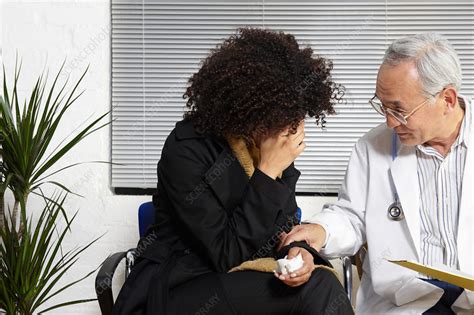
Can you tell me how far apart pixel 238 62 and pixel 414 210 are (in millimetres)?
760

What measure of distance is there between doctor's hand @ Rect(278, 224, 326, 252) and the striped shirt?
328mm

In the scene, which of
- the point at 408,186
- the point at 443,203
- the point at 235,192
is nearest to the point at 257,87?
the point at 235,192

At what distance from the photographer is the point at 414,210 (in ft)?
7.61

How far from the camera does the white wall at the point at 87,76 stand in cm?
346

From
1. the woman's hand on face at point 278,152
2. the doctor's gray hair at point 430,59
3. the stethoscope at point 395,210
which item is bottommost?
the stethoscope at point 395,210

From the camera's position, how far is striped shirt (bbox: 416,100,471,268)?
2307 mm

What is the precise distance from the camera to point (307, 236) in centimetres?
227

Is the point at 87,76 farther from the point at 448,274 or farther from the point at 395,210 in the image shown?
the point at 448,274

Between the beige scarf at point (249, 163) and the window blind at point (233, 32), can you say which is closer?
the beige scarf at point (249, 163)

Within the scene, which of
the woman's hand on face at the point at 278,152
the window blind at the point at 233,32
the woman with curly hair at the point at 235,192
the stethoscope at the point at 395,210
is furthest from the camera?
the window blind at the point at 233,32

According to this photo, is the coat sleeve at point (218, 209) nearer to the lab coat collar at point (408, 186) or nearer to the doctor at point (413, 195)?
the doctor at point (413, 195)

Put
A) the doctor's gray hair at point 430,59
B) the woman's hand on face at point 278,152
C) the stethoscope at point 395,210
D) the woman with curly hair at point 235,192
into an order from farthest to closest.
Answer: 1. the stethoscope at point 395,210
2. the doctor's gray hair at point 430,59
3. the woman's hand on face at point 278,152
4. the woman with curly hair at point 235,192

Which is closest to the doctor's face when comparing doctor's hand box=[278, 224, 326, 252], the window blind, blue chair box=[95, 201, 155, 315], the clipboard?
doctor's hand box=[278, 224, 326, 252]

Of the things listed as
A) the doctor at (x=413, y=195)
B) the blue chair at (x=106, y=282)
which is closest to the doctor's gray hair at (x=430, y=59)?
the doctor at (x=413, y=195)
